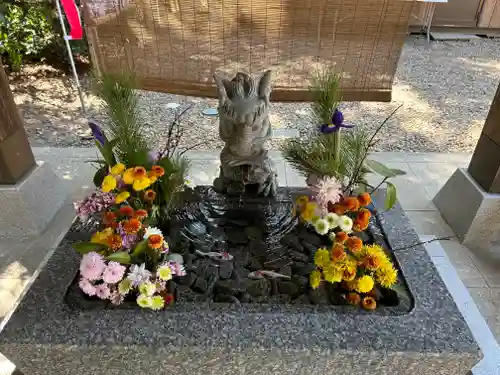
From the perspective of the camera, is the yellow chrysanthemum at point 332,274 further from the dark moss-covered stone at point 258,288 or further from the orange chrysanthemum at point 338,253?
the dark moss-covered stone at point 258,288

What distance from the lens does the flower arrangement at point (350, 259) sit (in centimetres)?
125

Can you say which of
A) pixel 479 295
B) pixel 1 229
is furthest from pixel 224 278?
pixel 1 229

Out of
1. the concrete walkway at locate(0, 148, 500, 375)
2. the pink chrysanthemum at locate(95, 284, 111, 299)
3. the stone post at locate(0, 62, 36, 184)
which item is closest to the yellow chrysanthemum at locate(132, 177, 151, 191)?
the pink chrysanthemum at locate(95, 284, 111, 299)

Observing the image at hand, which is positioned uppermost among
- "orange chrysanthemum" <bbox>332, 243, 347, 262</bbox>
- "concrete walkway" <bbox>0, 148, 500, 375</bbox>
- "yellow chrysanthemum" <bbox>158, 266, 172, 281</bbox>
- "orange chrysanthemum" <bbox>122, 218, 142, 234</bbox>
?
"orange chrysanthemum" <bbox>122, 218, 142, 234</bbox>

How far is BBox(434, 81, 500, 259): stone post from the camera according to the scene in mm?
1973

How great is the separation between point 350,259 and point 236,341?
44cm

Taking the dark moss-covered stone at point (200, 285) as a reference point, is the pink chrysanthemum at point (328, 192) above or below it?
above

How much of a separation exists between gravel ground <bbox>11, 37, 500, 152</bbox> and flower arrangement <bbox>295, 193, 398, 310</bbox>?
61.6 inches

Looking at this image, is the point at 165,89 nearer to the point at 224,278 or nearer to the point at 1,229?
the point at 1,229

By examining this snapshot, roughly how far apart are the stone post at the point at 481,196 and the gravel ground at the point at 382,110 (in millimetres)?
1037

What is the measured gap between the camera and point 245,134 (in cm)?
146

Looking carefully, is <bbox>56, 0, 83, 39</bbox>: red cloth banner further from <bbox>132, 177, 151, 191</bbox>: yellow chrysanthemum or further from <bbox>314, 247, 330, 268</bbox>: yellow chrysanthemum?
<bbox>314, 247, 330, 268</bbox>: yellow chrysanthemum

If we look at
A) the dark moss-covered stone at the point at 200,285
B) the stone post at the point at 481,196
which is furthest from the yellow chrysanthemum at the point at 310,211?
the stone post at the point at 481,196

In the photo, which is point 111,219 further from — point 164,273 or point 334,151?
point 334,151
